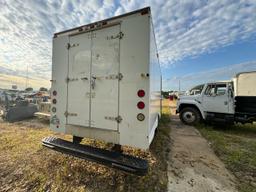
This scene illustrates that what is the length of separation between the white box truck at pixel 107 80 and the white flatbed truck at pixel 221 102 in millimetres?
5937

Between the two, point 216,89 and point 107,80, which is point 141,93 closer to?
point 107,80

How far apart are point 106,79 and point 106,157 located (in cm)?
148

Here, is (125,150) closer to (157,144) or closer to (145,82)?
(157,144)

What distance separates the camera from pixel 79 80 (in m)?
3.11

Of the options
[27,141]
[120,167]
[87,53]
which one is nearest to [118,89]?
[87,53]

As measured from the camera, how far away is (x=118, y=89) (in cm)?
269

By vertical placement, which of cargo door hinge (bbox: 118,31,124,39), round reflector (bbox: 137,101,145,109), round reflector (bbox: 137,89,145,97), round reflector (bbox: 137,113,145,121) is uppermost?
cargo door hinge (bbox: 118,31,124,39)

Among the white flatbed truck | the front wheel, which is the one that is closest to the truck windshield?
the white flatbed truck

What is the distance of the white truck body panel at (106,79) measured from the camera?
2.49 meters

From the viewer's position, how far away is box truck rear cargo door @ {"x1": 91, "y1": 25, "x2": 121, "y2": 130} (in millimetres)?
2715

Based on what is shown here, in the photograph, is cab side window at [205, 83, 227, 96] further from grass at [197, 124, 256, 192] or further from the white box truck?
the white box truck

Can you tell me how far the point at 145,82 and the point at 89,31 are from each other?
1.72 meters

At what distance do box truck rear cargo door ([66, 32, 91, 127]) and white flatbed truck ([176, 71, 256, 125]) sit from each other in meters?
6.78

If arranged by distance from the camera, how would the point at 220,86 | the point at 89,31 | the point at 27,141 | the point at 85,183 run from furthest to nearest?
the point at 220,86 < the point at 27,141 < the point at 89,31 < the point at 85,183
